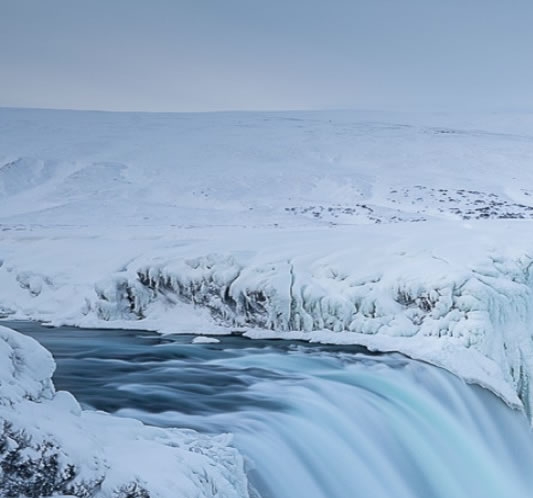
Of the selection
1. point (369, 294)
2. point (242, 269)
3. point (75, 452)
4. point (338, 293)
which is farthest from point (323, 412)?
point (242, 269)

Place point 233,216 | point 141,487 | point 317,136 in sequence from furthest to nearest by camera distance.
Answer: point 317,136, point 233,216, point 141,487

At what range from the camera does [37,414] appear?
3.13 meters

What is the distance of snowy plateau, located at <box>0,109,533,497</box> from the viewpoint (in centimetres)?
361

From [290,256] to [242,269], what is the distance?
731 mm

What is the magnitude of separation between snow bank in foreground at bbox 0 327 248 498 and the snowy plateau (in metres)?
0.01

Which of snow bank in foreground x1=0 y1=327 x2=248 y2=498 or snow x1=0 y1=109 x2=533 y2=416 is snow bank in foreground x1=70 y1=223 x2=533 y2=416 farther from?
snow bank in foreground x1=0 y1=327 x2=248 y2=498

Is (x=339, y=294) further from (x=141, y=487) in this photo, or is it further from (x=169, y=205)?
(x=169, y=205)

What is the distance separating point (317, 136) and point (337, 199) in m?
14.6

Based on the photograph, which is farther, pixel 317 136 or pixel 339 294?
pixel 317 136

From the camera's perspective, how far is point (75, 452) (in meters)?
3.02

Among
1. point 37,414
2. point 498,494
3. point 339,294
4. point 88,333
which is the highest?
point 37,414


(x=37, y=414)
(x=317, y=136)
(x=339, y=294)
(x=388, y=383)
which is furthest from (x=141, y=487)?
(x=317, y=136)

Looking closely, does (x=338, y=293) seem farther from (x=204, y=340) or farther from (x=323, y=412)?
(x=323, y=412)

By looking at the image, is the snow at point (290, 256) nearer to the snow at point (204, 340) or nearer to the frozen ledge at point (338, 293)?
the frozen ledge at point (338, 293)
